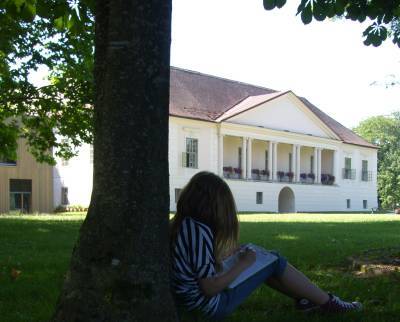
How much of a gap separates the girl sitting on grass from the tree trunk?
35 cm

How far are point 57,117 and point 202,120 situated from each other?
22.3 metres

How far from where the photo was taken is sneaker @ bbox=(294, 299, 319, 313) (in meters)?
4.30

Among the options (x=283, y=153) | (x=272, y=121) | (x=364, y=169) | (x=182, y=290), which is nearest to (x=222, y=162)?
(x=272, y=121)

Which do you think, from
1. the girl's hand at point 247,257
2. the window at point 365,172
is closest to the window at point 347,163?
the window at point 365,172

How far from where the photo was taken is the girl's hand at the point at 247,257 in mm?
3762

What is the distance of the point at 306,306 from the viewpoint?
14.2ft

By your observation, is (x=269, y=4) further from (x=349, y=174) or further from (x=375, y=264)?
(x=349, y=174)

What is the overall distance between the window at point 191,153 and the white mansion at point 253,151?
0.07 m

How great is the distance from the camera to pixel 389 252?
26.0ft

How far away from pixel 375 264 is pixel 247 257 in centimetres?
346

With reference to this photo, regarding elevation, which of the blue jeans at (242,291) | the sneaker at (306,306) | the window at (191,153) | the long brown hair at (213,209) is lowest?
the sneaker at (306,306)

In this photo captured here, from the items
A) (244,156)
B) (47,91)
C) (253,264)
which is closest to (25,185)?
(244,156)

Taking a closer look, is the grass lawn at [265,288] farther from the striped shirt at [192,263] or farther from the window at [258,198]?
the window at [258,198]

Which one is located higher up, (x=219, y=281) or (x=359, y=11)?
(x=359, y=11)
